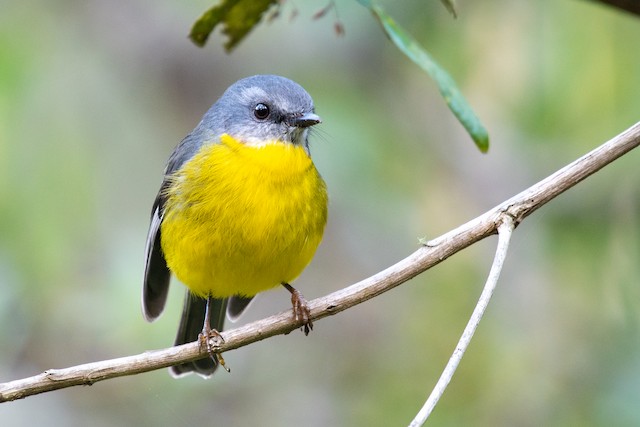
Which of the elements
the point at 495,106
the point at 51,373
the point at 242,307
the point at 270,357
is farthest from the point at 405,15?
the point at 51,373

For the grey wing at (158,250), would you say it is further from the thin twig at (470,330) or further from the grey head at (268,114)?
the thin twig at (470,330)

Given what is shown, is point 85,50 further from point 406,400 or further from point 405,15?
point 406,400

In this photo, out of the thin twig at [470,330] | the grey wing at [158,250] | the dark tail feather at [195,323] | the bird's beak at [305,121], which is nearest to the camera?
the thin twig at [470,330]

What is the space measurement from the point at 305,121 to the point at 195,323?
56.8 inches

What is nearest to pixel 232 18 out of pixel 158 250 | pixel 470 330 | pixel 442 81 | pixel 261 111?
pixel 261 111

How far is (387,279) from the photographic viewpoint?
11.1ft

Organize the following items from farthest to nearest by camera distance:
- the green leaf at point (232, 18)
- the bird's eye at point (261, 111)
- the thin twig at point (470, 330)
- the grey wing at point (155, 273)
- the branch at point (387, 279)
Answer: the grey wing at point (155, 273), the bird's eye at point (261, 111), the green leaf at point (232, 18), the branch at point (387, 279), the thin twig at point (470, 330)

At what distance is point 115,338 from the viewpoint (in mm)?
5020

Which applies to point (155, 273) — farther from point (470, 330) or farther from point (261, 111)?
point (470, 330)

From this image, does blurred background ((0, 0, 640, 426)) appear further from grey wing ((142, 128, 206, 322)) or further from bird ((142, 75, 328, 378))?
bird ((142, 75, 328, 378))

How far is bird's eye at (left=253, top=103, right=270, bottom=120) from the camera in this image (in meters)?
4.43

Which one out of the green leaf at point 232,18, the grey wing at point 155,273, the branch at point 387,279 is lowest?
the branch at point 387,279

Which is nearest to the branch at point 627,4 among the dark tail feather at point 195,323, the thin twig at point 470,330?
the thin twig at point 470,330

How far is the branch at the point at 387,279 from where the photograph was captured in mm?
3166
